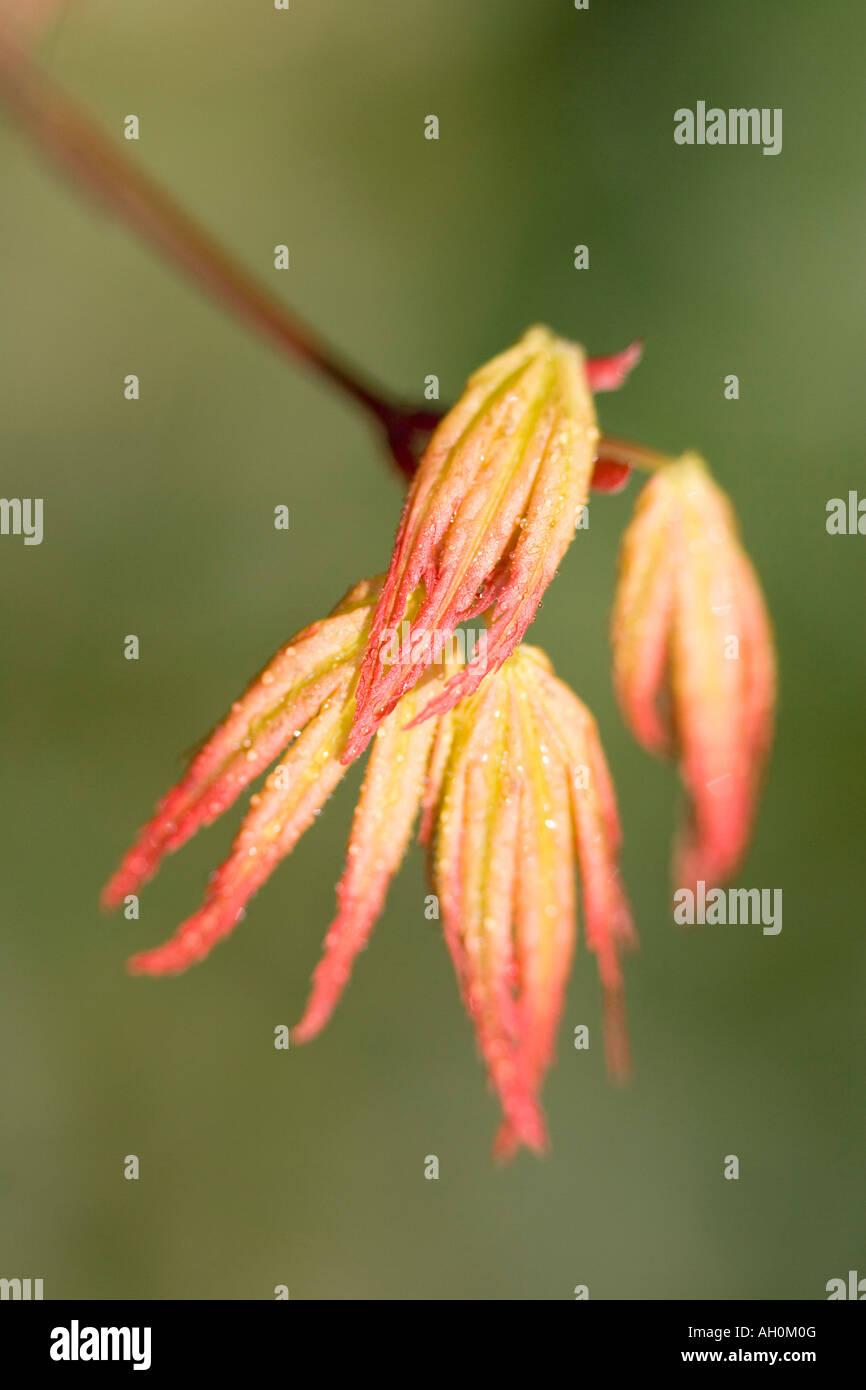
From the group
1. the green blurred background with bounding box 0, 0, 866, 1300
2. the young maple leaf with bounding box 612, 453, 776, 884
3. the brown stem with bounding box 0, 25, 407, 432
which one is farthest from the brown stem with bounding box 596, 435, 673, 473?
the green blurred background with bounding box 0, 0, 866, 1300

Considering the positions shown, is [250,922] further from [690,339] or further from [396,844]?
[396,844]

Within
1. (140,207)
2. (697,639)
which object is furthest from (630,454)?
(140,207)

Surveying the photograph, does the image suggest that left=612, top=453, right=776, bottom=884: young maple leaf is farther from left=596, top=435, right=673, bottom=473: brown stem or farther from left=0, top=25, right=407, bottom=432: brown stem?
left=0, top=25, right=407, bottom=432: brown stem

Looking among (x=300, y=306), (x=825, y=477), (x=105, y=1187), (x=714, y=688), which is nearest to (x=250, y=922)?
(x=105, y=1187)

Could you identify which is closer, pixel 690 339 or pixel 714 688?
pixel 714 688

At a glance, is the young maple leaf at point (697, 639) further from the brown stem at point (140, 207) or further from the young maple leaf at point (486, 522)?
Answer: the brown stem at point (140, 207)

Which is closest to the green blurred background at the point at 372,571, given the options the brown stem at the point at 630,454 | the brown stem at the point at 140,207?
the brown stem at the point at 140,207

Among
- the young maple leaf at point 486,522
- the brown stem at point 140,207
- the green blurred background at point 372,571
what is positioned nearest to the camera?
the young maple leaf at point 486,522

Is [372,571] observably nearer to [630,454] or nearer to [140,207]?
[140,207]
